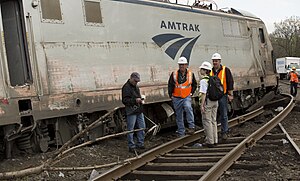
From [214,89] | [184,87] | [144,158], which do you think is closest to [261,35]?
[184,87]

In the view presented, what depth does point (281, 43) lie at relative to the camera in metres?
64.4

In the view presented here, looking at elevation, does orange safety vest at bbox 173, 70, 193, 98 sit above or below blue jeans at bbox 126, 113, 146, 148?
above

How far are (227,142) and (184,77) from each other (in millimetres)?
1628

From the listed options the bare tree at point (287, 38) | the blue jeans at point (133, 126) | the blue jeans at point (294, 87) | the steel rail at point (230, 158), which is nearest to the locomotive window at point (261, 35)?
the steel rail at point (230, 158)

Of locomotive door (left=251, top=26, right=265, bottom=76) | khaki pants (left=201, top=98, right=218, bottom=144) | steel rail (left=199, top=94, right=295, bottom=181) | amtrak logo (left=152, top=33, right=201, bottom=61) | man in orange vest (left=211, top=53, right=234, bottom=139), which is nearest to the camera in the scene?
steel rail (left=199, top=94, right=295, bottom=181)

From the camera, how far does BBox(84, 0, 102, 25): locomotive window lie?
777 cm

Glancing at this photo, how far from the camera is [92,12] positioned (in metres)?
7.88

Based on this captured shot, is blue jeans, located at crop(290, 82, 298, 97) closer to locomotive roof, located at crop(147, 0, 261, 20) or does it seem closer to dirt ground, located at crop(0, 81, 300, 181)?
locomotive roof, located at crop(147, 0, 261, 20)

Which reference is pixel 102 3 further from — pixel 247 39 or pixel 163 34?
pixel 247 39

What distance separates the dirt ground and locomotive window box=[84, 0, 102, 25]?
2466 mm

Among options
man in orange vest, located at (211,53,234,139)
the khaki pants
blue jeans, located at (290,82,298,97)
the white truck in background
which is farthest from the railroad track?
the white truck in background

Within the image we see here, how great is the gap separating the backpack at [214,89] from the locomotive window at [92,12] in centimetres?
247

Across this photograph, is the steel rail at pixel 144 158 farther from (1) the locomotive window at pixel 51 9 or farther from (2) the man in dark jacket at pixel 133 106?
(1) the locomotive window at pixel 51 9

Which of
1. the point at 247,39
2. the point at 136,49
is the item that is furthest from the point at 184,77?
the point at 247,39
